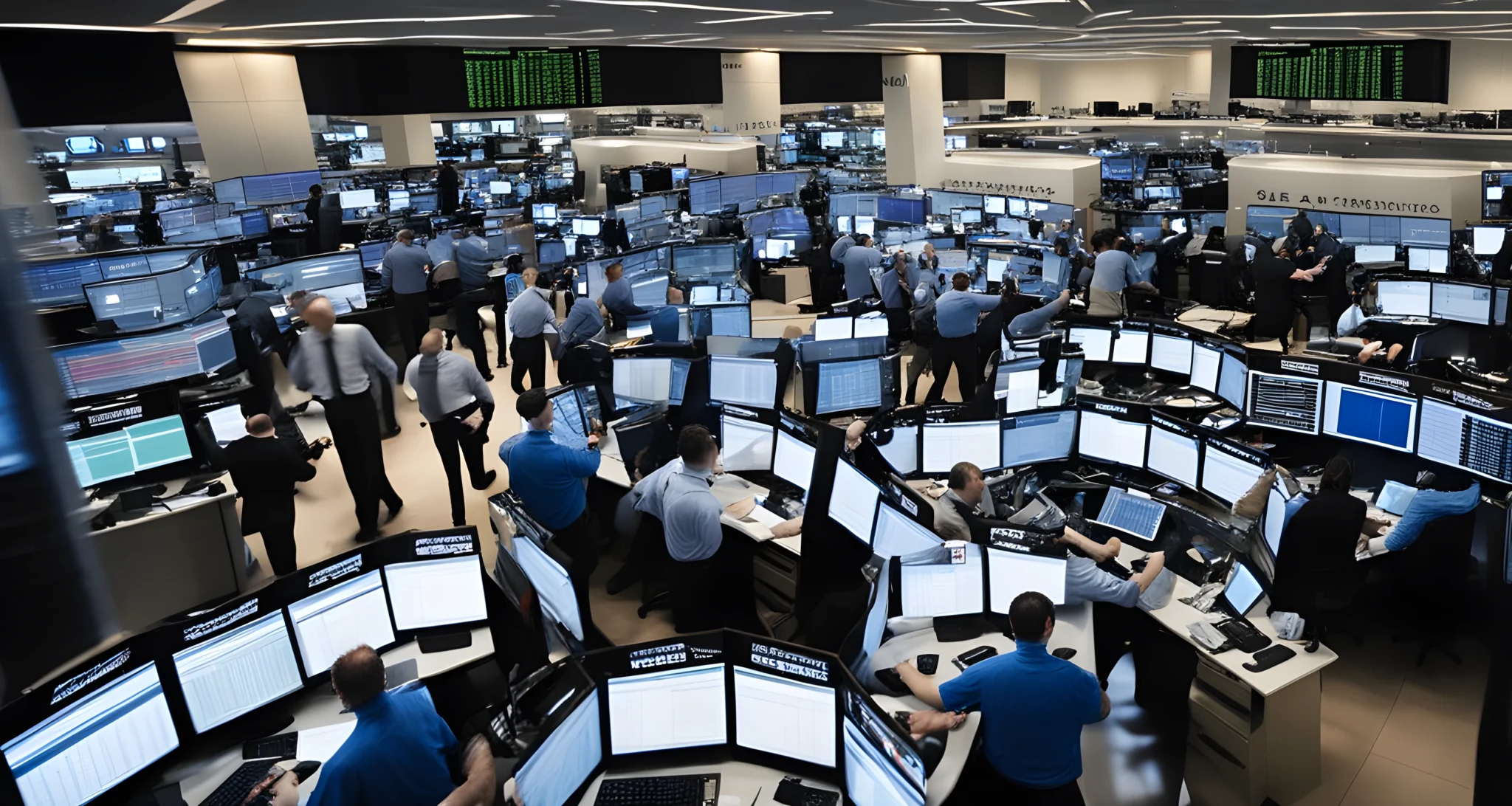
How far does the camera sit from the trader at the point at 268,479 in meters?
5.45

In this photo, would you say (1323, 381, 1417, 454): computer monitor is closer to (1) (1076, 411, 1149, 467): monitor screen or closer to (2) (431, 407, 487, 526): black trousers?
(1) (1076, 411, 1149, 467): monitor screen

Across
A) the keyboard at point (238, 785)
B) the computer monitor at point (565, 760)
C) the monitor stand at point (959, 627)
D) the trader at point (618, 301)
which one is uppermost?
the trader at point (618, 301)

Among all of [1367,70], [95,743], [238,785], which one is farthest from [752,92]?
[95,743]

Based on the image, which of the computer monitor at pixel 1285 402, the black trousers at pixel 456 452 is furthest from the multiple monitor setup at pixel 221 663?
the computer monitor at pixel 1285 402

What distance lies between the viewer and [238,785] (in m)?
3.24

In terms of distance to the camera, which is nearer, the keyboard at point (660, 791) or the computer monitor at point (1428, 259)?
the keyboard at point (660, 791)

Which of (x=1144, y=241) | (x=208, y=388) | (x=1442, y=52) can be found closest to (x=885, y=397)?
(x=208, y=388)

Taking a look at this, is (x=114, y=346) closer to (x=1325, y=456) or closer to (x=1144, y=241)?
(x=1325, y=456)

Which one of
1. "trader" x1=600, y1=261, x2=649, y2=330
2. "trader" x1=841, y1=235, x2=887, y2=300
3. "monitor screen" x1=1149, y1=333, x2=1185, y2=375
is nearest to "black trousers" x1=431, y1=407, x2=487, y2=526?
"trader" x1=600, y1=261, x2=649, y2=330

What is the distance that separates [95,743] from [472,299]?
6.94m

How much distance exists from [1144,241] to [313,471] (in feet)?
29.1

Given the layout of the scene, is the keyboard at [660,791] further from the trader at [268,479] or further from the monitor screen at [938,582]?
the trader at [268,479]

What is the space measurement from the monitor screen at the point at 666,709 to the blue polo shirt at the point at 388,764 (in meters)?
0.52

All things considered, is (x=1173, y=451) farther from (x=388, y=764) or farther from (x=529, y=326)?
(x=529, y=326)
